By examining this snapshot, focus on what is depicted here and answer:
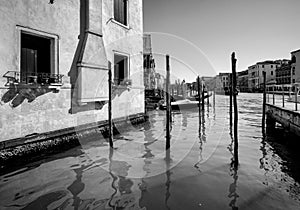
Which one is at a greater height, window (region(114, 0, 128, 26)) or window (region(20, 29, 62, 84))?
window (region(114, 0, 128, 26))

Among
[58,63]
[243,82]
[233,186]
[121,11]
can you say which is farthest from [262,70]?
[233,186]

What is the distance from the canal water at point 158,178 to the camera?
4.23m

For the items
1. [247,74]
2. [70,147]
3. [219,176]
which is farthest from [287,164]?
[247,74]

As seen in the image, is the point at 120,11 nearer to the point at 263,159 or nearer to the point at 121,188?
the point at 121,188

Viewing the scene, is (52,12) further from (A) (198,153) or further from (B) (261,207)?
(B) (261,207)

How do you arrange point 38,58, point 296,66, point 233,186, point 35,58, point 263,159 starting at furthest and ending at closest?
point 296,66 < point 38,58 < point 35,58 < point 263,159 < point 233,186

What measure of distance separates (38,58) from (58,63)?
67 centimetres

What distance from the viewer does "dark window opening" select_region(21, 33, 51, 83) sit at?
22.4ft

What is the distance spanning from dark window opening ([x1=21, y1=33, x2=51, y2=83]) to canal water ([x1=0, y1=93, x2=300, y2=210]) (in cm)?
268

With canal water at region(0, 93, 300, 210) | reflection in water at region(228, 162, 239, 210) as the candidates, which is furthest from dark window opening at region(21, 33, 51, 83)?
reflection in water at region(228, 162, 239, 210)

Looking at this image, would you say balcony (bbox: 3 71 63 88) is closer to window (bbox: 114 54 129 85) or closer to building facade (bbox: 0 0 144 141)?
building facade (bbox: 0 0 144 141)

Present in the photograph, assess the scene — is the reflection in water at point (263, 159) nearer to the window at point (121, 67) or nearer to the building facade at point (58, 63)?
the building facade at point (58, 63)

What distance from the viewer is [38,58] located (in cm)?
746

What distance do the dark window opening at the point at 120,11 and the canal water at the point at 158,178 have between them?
667 centimetres
